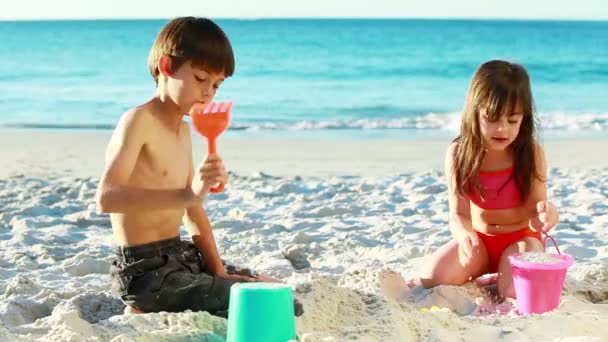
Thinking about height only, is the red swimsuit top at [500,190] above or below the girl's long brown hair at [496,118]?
below

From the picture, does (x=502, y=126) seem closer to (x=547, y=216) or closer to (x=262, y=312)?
(x=547, y=216)

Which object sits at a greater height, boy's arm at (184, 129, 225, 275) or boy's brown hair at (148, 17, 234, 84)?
boy's brown hair at (148, 17, 234, 84)

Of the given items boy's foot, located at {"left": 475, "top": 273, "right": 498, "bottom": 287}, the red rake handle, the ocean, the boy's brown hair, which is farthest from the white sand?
the ocean

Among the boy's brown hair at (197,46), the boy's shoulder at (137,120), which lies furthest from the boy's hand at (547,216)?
the boy's shoulder at (137,120)

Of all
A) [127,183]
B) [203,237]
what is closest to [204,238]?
[203,237]

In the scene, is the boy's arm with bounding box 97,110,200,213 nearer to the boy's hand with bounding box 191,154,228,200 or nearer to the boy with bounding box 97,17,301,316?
the boy with bounding box 97,17,301,316

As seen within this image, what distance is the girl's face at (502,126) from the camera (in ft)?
9.33

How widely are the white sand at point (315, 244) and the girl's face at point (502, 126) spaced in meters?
0.53

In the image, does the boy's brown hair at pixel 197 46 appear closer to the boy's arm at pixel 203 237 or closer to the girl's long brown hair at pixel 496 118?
the boy's arm at pixel 203 237

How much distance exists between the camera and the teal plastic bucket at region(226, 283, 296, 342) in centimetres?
200

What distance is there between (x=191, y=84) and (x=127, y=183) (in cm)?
34

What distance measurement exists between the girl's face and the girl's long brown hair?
0.01 meters

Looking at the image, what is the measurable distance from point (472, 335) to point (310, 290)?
0.54 metres

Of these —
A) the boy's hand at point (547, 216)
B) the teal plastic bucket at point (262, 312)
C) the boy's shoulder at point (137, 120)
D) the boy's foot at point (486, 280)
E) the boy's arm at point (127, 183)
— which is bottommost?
the boy's foot at point (486, 280)
